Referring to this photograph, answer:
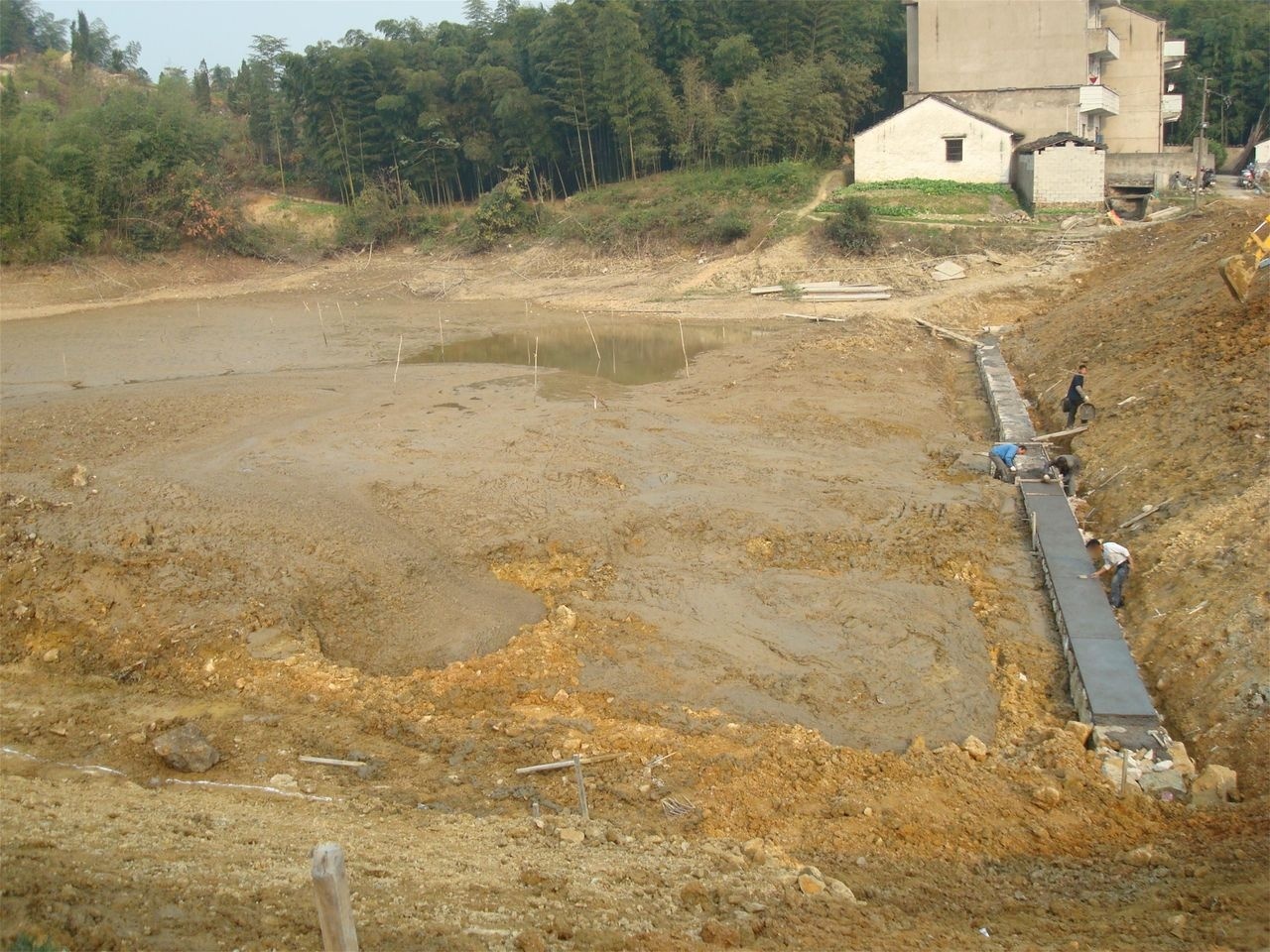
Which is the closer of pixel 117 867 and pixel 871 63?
pixel 117 867

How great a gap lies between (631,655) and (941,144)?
29.2 m

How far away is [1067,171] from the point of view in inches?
1236

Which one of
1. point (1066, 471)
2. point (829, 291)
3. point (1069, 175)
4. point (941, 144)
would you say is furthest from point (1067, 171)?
point (1066, 471)

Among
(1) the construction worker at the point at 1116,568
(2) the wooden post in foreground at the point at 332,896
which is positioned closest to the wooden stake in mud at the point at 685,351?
(1) the construction worker at the point at 1116,568

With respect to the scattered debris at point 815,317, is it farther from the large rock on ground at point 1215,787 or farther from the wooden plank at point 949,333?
the large rock on ground at point 1215,787

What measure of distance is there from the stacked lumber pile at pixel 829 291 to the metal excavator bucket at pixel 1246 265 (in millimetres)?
12486

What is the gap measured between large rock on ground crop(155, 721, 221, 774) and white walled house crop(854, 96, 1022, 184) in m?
31.6

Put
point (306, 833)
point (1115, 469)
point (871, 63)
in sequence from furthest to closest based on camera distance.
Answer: point (871, 63) < point (1115, 469) < point (306, 833)

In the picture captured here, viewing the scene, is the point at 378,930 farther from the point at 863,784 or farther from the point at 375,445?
the point at 375,445

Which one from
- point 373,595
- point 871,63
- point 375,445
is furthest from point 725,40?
point 373,595

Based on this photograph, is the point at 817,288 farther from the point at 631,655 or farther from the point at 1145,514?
the point at 631,655

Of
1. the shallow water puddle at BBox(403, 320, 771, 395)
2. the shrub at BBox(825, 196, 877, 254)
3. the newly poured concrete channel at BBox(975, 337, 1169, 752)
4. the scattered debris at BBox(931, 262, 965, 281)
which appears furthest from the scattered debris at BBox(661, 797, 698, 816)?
the shrub at BBox(825, 196, 877, 254)

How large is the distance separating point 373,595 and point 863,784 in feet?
19.5

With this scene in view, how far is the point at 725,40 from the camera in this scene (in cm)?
4231
